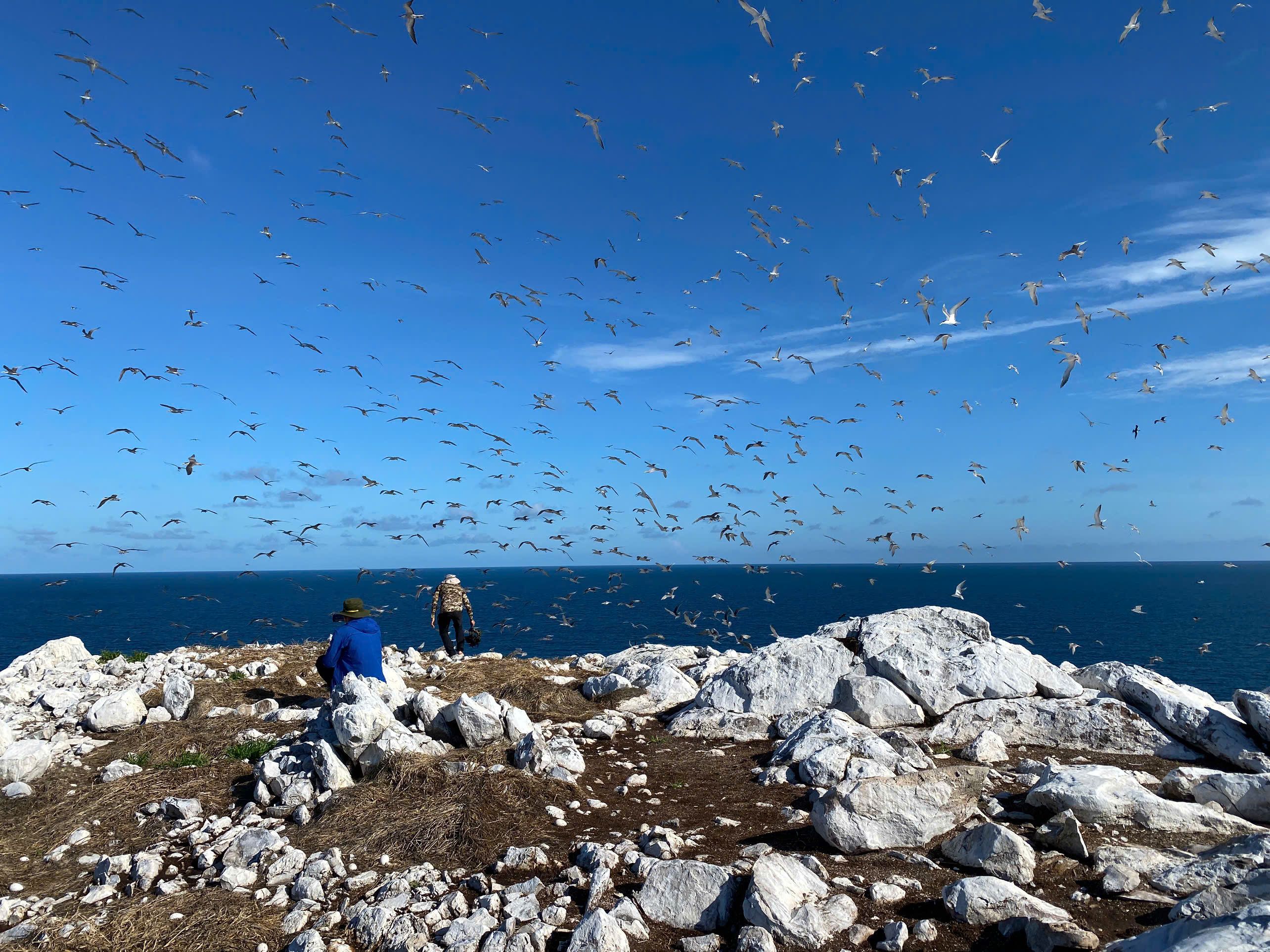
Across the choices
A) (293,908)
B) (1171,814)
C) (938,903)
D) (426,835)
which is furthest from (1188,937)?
(293,908)

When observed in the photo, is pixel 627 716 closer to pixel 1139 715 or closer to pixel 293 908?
pixel 293 908

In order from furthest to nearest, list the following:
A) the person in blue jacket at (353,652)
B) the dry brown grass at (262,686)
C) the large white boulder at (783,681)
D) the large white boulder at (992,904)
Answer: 1. the dry brown grass at (262,686)
2. the large white boulder at (783,681)
3. the person in blue jacket at (353,652)
4. the large white boulder at (992,904)

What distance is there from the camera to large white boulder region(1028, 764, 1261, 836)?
729 centimetres

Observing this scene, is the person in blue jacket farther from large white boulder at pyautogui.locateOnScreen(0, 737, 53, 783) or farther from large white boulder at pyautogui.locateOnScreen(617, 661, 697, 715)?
large white boulder at pyautogui.locateOnScreen(617, 661, 697, 715)

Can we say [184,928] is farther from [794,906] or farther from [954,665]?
[954,665]

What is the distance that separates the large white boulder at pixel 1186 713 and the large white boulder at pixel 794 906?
7.78 metres

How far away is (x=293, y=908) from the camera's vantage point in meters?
6.87

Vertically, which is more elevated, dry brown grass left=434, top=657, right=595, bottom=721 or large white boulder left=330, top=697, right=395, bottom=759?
large white boulder left=330, top=697, right=395, bottom=759

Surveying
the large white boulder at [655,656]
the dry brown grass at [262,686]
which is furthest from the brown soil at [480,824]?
the large white boulder at [655,656]

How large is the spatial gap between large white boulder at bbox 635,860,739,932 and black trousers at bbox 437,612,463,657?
12889 mm

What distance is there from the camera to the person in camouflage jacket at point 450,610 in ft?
61.8

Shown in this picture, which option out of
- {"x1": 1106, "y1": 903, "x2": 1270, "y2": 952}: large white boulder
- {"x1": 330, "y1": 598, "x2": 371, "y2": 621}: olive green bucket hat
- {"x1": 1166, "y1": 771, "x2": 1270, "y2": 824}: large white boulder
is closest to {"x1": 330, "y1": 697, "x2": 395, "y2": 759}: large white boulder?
{"x1": 330, "y1": 598, "x2": 371, "y2": 621}: olive green bucket hat

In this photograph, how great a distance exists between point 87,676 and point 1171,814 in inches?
805

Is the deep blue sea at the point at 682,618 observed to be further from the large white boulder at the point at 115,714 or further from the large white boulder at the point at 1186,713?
the large white boulder at the point at 1186,713
